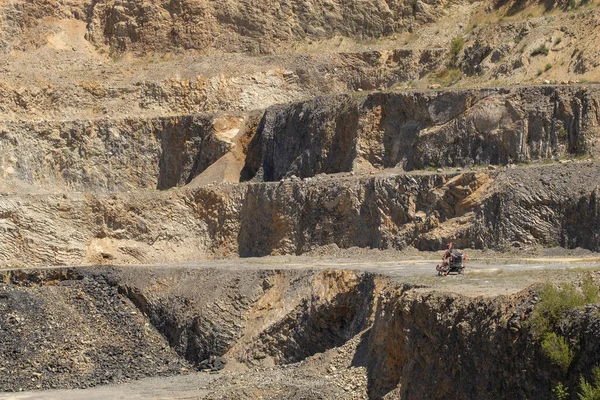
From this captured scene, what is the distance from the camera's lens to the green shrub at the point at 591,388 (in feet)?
62.8

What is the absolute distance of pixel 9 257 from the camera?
4847 cm

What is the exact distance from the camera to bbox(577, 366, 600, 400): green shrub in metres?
19.2

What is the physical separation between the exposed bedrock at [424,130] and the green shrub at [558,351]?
22068mm

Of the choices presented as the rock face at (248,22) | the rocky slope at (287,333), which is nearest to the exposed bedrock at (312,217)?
the rocky slope at (287,333)

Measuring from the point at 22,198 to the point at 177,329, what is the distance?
11789mm

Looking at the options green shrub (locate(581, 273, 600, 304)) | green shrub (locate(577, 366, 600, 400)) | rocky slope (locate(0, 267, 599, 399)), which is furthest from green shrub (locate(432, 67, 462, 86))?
green shrub (locate(577, 366, 600, 400))

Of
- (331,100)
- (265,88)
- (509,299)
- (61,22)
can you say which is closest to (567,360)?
(509,299)

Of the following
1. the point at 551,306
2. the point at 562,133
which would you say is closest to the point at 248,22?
the point at 562,133

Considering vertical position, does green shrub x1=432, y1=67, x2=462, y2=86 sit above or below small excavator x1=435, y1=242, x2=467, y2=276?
above

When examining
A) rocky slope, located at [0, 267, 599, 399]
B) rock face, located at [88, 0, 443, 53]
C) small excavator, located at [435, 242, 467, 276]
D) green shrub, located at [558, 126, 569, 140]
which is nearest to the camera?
rocky slope, located at [0, 267, 599, 399]

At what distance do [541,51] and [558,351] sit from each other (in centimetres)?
2959

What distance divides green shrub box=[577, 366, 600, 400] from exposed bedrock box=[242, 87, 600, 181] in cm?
2329

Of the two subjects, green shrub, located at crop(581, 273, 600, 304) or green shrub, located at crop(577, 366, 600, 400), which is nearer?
green shrub, located at crop(577, 366, 600, 400)

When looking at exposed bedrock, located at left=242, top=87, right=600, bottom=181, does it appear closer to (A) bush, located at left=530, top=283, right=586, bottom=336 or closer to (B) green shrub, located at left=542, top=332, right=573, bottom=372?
(A) bush, located at left=530, top=283, right=586, bottom=336
